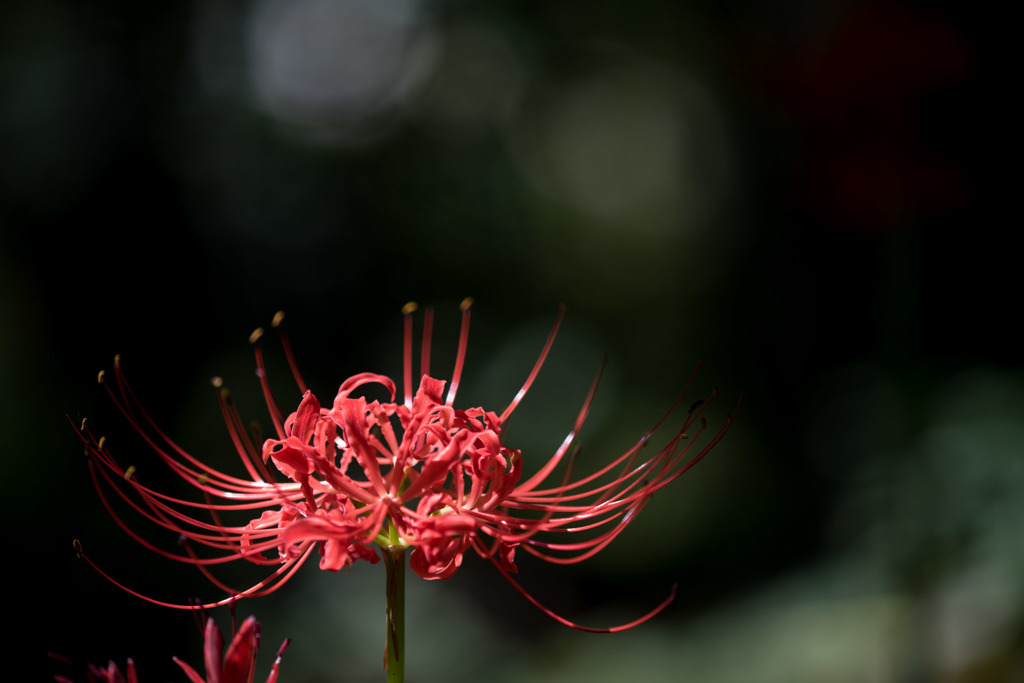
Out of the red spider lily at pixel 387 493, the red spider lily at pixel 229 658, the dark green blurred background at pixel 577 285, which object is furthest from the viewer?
the dark green blurred background at pixel 577 285

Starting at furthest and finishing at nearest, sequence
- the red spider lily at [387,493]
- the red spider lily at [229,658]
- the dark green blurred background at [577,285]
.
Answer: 1. the dark green blurred background at [577,285]
2. the red spider lily at [387,493]
3. the red spider lily at [229,658]

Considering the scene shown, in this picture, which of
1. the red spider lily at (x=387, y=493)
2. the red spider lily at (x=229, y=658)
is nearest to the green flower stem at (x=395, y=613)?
the red spider lily at (x=387, y=493)

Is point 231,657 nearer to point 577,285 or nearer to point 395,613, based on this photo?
point 395,613

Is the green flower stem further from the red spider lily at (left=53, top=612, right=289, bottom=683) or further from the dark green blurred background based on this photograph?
the dark green blurred background

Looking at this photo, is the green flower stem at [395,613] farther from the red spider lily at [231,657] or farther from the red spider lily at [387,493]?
the red spider lily at [231,657]

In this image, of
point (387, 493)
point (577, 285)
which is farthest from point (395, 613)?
point (577, 285)
